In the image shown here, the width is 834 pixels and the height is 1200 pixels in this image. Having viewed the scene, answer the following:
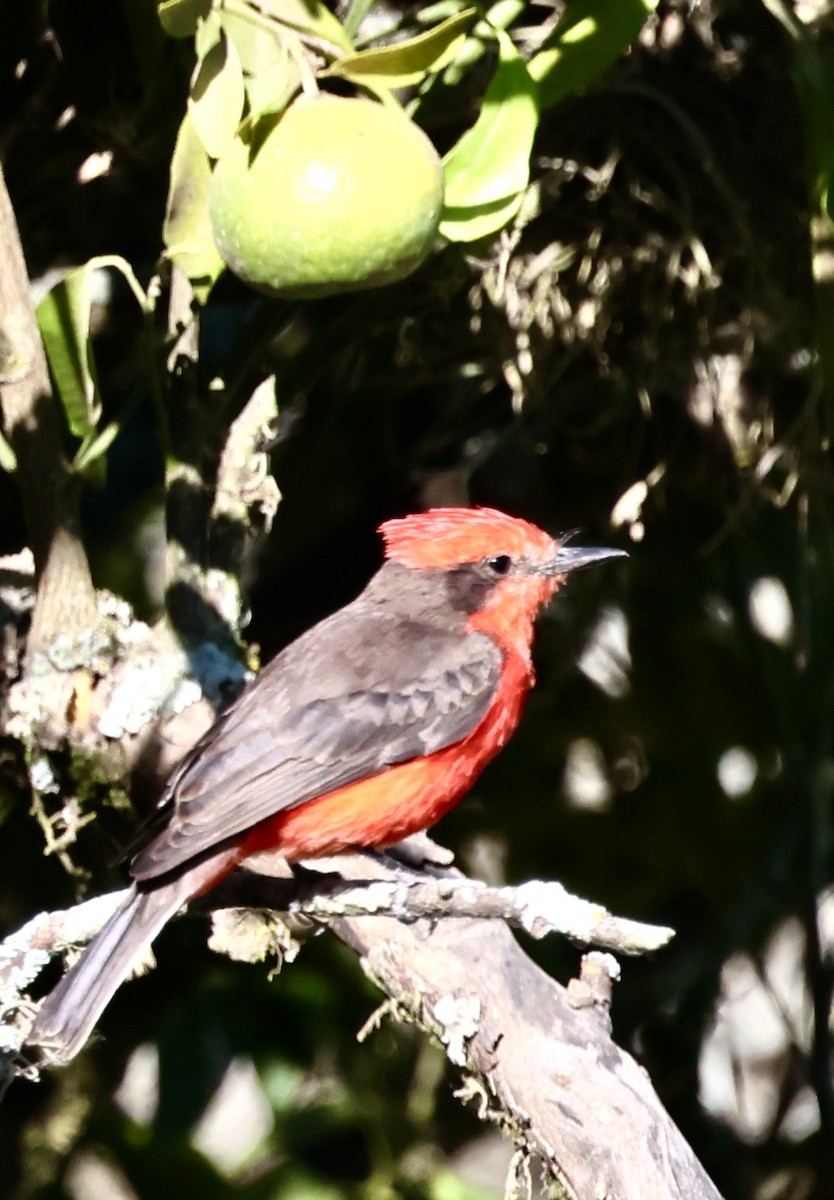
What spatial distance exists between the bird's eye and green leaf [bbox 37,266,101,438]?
100 cm

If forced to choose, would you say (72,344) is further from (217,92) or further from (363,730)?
(363,730)

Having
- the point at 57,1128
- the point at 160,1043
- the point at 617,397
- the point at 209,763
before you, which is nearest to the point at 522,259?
the point at 617,397

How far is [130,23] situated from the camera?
271cm

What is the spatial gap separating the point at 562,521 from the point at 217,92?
1.73 m

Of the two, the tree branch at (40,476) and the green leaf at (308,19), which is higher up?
the green leaf at (308,19)

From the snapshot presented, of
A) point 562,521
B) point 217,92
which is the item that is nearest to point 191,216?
point 217,92

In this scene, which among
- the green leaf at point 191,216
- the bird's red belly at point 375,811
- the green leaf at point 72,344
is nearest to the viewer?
the green leaf at point 191,216

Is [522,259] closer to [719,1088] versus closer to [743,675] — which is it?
[743,675]

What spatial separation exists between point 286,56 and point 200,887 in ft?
4.31

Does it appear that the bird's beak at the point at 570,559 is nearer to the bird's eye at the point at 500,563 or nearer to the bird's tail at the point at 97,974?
the bird's eye at the point at 500,563

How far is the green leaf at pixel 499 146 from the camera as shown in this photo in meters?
2.55

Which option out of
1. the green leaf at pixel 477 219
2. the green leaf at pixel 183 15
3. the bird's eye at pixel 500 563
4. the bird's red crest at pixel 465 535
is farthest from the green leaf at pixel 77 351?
the bird's eye at pixel 500 563

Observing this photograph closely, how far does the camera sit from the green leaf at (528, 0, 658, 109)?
2.63 meters

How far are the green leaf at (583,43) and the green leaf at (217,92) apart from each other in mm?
561
